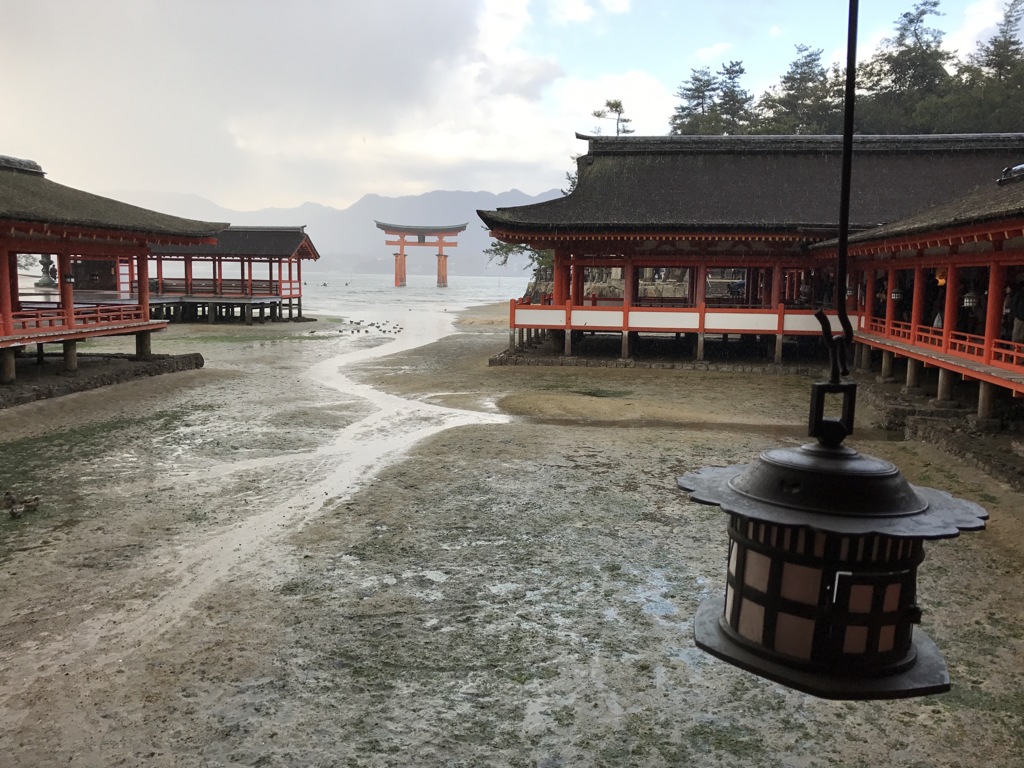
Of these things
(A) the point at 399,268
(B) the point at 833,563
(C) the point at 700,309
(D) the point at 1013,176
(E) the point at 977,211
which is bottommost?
(B) the point at 833,563

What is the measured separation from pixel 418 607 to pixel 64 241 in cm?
1672

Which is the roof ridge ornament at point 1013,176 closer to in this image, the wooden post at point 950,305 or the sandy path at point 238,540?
the wooden post at point 950,305

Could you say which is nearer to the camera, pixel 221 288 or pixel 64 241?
pixel 64 241

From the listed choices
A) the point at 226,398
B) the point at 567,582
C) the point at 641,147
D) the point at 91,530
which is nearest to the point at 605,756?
the point at 567,582

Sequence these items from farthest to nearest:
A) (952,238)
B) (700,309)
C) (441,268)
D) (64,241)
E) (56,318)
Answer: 1. (441,268)
2. (700,309)
3. (64,241)
4. (56,318)
5. (952,238)

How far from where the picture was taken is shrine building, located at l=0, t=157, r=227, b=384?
15867mm

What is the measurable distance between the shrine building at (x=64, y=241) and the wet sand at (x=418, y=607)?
4.38 m

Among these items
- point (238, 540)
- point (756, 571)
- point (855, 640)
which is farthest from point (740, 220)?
point (855, 640)

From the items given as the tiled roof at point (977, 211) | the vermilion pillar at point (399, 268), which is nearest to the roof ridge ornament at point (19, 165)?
the tiled roof at point (977, 211)

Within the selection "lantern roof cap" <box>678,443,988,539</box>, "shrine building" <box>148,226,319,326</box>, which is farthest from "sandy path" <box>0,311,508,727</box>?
"shrine building" <box>148,226,319,326</box>

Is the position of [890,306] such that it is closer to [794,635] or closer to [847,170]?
[847,170]

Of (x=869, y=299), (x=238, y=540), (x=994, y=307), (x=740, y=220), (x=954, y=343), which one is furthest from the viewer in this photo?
(x=740, y=220)

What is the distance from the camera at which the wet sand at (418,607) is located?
15.2 feet

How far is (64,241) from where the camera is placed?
18531 mm
